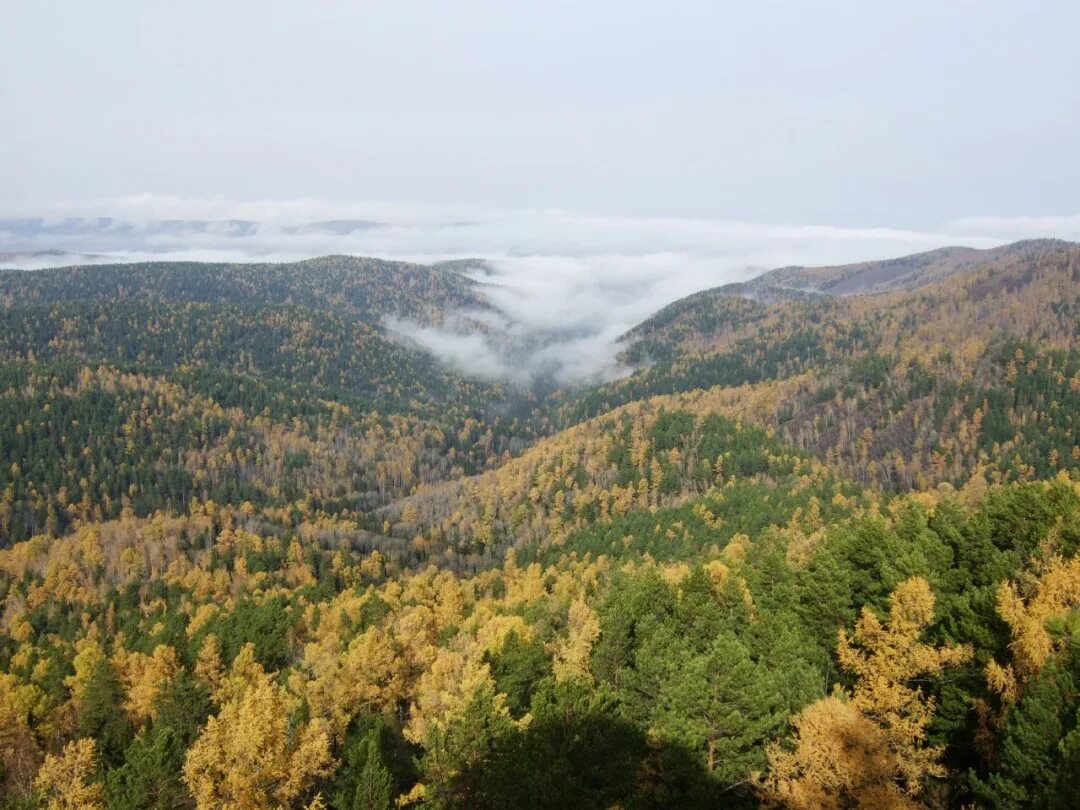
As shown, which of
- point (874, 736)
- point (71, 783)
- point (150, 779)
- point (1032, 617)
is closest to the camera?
point (874, 736)

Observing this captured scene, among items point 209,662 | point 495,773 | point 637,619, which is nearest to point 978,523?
point 637,619

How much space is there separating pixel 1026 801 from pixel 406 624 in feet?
221

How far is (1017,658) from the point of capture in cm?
3500

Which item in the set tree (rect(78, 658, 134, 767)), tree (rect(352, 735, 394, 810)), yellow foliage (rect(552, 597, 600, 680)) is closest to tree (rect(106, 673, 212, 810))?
tree (rect(352, 735, 394, 810))

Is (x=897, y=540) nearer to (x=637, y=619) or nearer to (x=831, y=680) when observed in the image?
(x=831, y=680)

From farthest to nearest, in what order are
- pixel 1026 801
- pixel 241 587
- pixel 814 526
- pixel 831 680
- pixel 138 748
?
pixel 241 587, pixel 814 526, pixel 138 748, pixel 831 680, pixel 1026 801

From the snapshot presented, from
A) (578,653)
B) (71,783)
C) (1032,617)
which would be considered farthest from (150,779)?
(1032,617)

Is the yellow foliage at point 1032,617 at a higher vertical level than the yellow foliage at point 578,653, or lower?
higher

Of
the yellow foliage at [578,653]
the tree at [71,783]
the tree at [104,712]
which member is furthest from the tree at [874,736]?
the tree at [104,712]

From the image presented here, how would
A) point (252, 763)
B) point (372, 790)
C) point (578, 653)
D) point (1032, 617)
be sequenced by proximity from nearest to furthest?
point (1032, 617)
point (372, 790)
point (252, 763)
point (578, 653)

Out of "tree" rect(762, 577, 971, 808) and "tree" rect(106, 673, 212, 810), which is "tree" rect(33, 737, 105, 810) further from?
"tree" rect(762, 577, 971, 808)

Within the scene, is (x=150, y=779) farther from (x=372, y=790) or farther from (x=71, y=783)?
(x=372, y=790)

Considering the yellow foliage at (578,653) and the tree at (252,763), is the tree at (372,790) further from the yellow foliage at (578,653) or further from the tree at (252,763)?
the yellow foliage at (578,653)

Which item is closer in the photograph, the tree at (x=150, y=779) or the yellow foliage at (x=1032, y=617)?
the yellow foliage at (x=1032, y=617)
